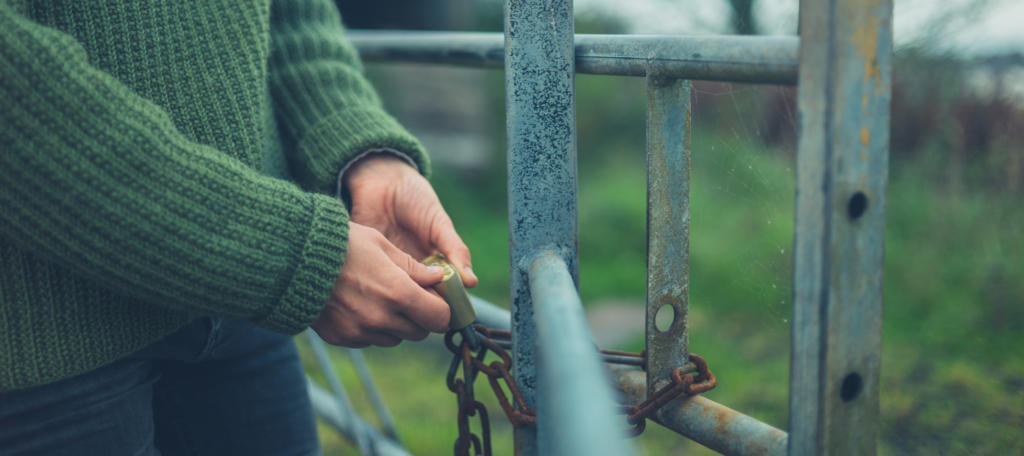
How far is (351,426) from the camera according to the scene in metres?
2.12

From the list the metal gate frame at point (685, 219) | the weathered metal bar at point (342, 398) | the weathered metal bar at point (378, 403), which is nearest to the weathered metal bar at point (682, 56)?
the metal gate frame at point (685, 219)

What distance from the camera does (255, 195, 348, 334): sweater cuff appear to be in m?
0.97

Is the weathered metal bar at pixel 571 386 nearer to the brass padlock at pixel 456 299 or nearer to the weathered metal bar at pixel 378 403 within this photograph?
the brass padlock at pixel 456 299

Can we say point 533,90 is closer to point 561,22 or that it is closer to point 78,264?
point 561,22

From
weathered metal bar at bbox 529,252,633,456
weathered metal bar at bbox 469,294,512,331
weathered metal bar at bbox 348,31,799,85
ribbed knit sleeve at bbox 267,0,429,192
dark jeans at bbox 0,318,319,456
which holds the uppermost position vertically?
weathered metal bar at bbox 348,31,799,85

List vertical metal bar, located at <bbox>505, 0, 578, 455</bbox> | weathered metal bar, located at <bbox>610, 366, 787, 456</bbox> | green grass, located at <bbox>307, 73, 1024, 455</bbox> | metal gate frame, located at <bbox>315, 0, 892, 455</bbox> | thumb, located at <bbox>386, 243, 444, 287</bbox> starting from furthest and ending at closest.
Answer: green grass, located at <bbox>307, 73, 1024, 455</bbox> < thumb, located at <bbox>386, 243, 444, 287</bbox> < vertical metal bar, located at <bbox>505, 0, 578, 455</bbox> < weathered metal bar, located at <bbox>610, 366, 787, 456</bbox> < metal gate frame, located at <bbox>315, 0, 892, 455</bbox>

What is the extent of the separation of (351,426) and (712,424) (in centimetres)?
140

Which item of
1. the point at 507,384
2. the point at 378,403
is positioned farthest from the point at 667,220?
the point at 378,403

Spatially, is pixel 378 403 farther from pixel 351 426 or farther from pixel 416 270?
pixel 416 270

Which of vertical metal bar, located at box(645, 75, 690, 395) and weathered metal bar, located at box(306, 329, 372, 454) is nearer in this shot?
vertical metal bar, located at box(645, 75, 690, 395)

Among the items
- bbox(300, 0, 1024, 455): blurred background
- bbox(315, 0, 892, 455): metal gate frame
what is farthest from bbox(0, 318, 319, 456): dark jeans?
bbox(300, 0, 1024, 455): blurred background

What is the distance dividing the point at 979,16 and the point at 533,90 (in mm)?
3076

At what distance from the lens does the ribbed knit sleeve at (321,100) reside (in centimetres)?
138

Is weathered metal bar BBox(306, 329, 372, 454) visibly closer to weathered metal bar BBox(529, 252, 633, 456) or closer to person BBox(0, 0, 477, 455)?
person BBox(0, 0, 477, 455)
